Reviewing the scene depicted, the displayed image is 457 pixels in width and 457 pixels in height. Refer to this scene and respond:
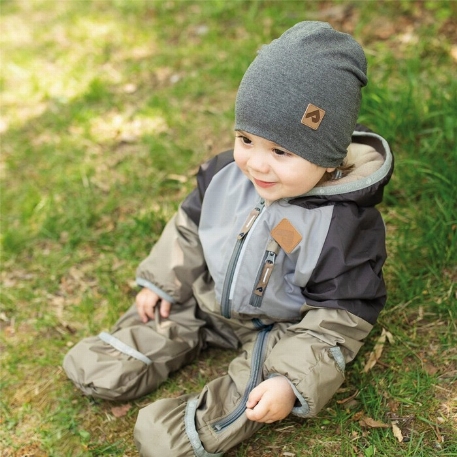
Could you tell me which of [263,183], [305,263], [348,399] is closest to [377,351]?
[348,399]

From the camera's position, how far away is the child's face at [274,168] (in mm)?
2229

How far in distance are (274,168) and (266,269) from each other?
42 cm

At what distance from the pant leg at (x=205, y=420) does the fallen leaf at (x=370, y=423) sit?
43cm

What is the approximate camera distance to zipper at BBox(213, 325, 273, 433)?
237cm

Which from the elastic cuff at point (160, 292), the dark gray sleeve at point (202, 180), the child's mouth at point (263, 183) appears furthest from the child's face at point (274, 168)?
the elastic cuff at point (160, 292)

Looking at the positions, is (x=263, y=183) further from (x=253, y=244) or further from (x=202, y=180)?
(x=202, y=180)

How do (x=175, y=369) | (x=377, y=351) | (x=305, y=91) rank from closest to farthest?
(x=305, y=91) < (x=377, y=351) < (x=175, y=369)

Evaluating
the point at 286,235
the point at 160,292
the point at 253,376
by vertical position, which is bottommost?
the point at 253,376

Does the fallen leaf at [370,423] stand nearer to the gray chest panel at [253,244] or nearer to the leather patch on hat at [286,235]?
the gray chest panel at [253,244]

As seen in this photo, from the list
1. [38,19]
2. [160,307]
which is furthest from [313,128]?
[38,19]

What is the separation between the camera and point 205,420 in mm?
2369

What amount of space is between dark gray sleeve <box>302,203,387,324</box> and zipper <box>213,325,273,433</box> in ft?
1.01

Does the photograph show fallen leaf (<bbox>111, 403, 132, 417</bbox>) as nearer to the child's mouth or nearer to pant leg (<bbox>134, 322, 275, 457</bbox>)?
pant leg (<bbox>134, 322, 275, 457</bbox>)

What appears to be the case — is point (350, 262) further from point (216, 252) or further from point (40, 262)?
point (40, 262)
